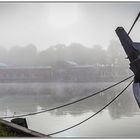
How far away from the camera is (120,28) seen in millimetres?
4480

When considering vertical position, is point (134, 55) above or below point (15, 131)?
above

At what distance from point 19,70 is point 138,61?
48607 millimetres

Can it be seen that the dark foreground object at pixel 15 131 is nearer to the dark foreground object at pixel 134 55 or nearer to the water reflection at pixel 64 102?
the dark foreground object at pixel 134 55

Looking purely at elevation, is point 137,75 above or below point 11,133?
above

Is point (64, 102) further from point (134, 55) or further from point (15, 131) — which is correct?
point (134, 55)

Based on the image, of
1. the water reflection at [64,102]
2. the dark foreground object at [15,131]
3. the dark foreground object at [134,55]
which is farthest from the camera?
the water reflection at [64,102]

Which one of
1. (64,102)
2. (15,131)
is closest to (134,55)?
(15,131)

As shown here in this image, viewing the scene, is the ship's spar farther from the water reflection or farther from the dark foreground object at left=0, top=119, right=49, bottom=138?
the water reflection

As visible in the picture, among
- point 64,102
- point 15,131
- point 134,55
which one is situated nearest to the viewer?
point 134,55

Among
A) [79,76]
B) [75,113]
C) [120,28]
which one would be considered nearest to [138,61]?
[120,28]

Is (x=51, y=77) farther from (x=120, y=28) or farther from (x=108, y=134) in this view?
(x=120, y=28)

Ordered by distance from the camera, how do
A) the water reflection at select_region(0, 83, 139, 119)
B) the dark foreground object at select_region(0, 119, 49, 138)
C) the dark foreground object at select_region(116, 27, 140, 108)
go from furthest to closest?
the water reflection at select_region(0, 83, 139, 119) → the dark foreground object at select_region(0, 119, 49, 138) → the dark foreground object at select_region(116, 27, 140, 108)


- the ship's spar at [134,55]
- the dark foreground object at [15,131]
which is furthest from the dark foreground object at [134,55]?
the dark foreground object at [15,131]

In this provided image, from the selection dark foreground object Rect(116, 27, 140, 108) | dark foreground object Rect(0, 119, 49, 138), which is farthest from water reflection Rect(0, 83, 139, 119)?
dark foreground object Rect(116, 27, 140, 108)
